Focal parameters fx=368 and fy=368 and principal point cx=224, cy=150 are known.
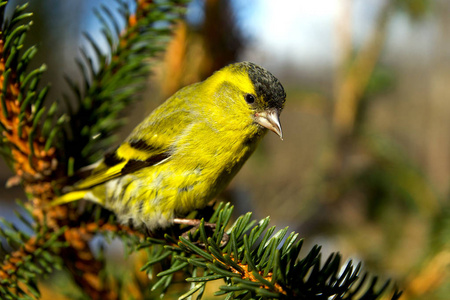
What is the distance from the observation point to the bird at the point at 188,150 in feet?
3.31

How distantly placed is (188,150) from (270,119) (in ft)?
0.82

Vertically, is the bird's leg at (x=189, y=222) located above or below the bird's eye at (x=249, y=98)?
below

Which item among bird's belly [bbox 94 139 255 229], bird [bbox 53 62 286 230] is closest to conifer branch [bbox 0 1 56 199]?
bird [bbox 53 62 286 230]

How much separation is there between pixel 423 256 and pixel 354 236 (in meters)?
0.84

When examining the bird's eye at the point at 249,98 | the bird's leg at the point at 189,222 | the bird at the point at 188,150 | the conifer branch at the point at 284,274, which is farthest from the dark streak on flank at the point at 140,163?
the conifer branch at the point at 284,274

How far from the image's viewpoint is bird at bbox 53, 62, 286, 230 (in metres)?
1.01

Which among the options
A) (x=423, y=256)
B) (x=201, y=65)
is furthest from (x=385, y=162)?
(x=201, y=65)

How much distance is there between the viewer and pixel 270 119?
41.4 inches

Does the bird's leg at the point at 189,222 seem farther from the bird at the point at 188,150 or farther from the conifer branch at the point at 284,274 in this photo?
the conifer branch at the point at 284,274

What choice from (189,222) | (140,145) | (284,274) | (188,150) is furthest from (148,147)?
(284,274)

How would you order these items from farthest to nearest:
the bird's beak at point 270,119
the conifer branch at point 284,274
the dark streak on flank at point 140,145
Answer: the dark streak on flank at point 140,145, the bird's beak at point 270,119, the conifer branch at point 284,274

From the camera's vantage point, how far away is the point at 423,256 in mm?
1112

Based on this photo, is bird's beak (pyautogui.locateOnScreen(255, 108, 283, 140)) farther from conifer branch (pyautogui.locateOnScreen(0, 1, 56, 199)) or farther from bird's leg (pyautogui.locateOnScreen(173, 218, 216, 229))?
conifer branch (pyautogui.locateOnScreen(0, 1, 56, 199))

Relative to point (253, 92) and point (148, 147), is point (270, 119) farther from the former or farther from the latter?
point (148, 147)
